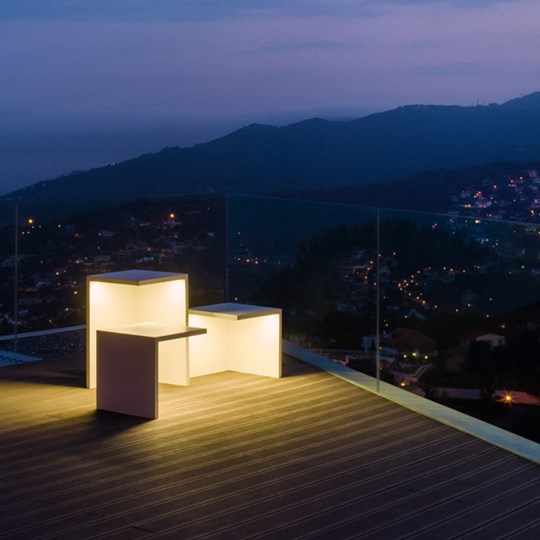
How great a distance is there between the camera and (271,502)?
407cm

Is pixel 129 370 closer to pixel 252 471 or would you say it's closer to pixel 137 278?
pixel 137 278

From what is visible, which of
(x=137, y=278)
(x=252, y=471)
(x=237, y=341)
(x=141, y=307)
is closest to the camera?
(x=252, y=471)

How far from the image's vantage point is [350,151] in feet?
73.0

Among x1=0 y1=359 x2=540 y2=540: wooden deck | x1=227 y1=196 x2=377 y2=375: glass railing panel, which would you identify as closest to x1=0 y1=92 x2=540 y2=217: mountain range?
x1=227 y1=196 x2=377 y2=375: glass railing panel

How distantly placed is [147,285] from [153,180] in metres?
6.78

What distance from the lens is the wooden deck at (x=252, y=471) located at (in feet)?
12.5

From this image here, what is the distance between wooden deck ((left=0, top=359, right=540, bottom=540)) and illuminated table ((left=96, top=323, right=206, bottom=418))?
11 centimetres

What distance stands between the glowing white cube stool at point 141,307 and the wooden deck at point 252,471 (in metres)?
0.23

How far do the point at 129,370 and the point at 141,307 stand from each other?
101 centimetres

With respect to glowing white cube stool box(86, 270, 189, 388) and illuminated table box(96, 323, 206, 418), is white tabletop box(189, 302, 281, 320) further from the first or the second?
illuminated table box(96, 323, 206, 418)

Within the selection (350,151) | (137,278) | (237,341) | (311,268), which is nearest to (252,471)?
(137,278)

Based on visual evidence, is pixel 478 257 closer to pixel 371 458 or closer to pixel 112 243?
pixel 371 458

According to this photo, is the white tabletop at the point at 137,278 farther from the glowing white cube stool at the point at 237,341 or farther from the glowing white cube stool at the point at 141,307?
the glowing white cube stool at the point at 237,341

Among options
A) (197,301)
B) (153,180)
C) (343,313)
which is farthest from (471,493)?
(153,180)
